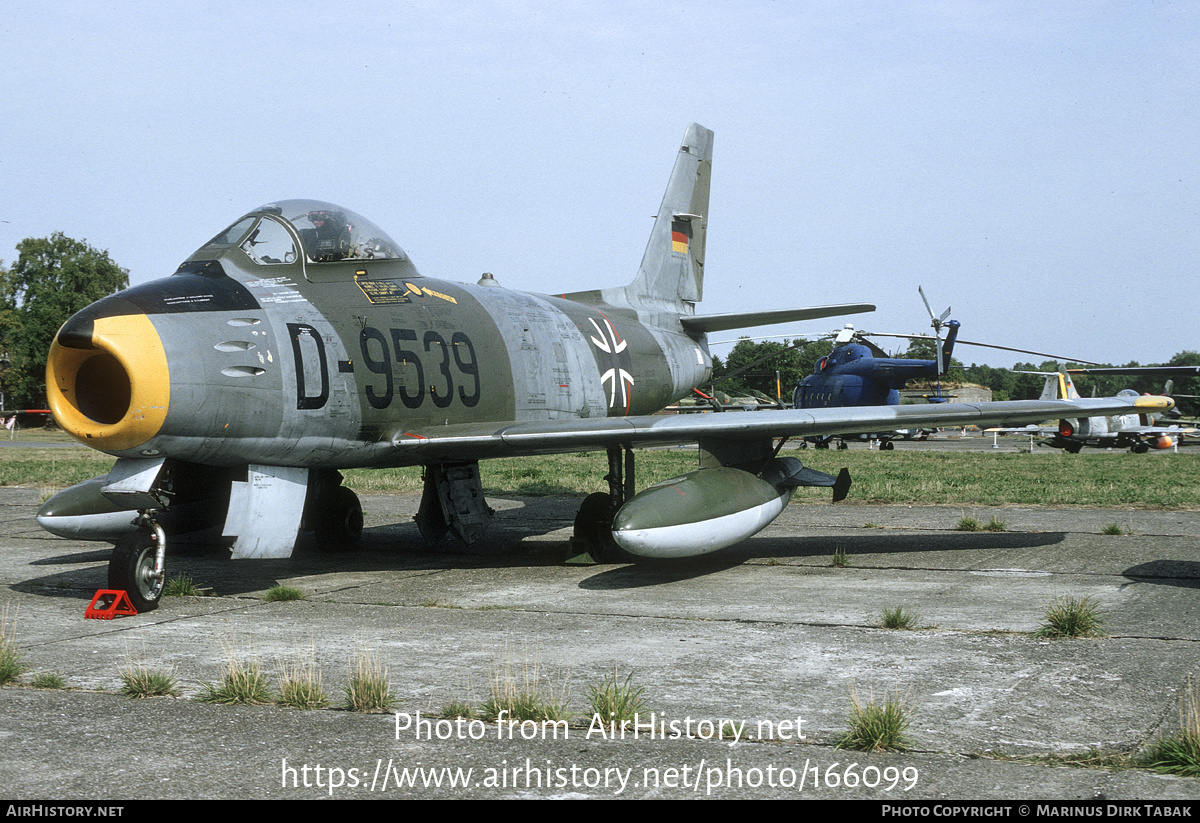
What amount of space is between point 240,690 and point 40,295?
82649 mm

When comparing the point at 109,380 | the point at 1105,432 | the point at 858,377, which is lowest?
the point at 1105,432

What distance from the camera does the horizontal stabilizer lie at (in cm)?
1319

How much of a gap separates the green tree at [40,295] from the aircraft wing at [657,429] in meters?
69.9

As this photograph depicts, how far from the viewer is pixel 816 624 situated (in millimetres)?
6883

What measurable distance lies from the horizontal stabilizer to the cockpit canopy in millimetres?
6199

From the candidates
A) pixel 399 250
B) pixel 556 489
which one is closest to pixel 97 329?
pixel 399 250

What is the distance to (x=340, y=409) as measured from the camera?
343 inches

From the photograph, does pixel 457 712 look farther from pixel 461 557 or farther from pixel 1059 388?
pixel 1059 388

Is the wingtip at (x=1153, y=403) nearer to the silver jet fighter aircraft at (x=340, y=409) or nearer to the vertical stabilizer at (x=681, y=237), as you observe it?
the silver jet fighter aircraft at (x=340, y=409)

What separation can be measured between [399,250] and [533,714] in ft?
21.8

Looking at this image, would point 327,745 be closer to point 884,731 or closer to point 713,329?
point 884,731

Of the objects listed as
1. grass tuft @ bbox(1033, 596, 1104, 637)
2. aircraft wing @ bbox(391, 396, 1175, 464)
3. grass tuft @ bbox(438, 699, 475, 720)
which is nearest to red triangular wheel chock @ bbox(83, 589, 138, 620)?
aircraft wing @ bbox(391, 396, 1175, 464)

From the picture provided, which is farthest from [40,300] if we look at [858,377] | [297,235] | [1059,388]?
[297,235]

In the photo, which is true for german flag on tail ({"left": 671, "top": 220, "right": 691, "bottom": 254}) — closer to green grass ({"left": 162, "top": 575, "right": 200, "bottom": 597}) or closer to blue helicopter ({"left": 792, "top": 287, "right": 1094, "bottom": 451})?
green grass ({"left": 162, "top": 575, "right": 200, "bottom": 597})
